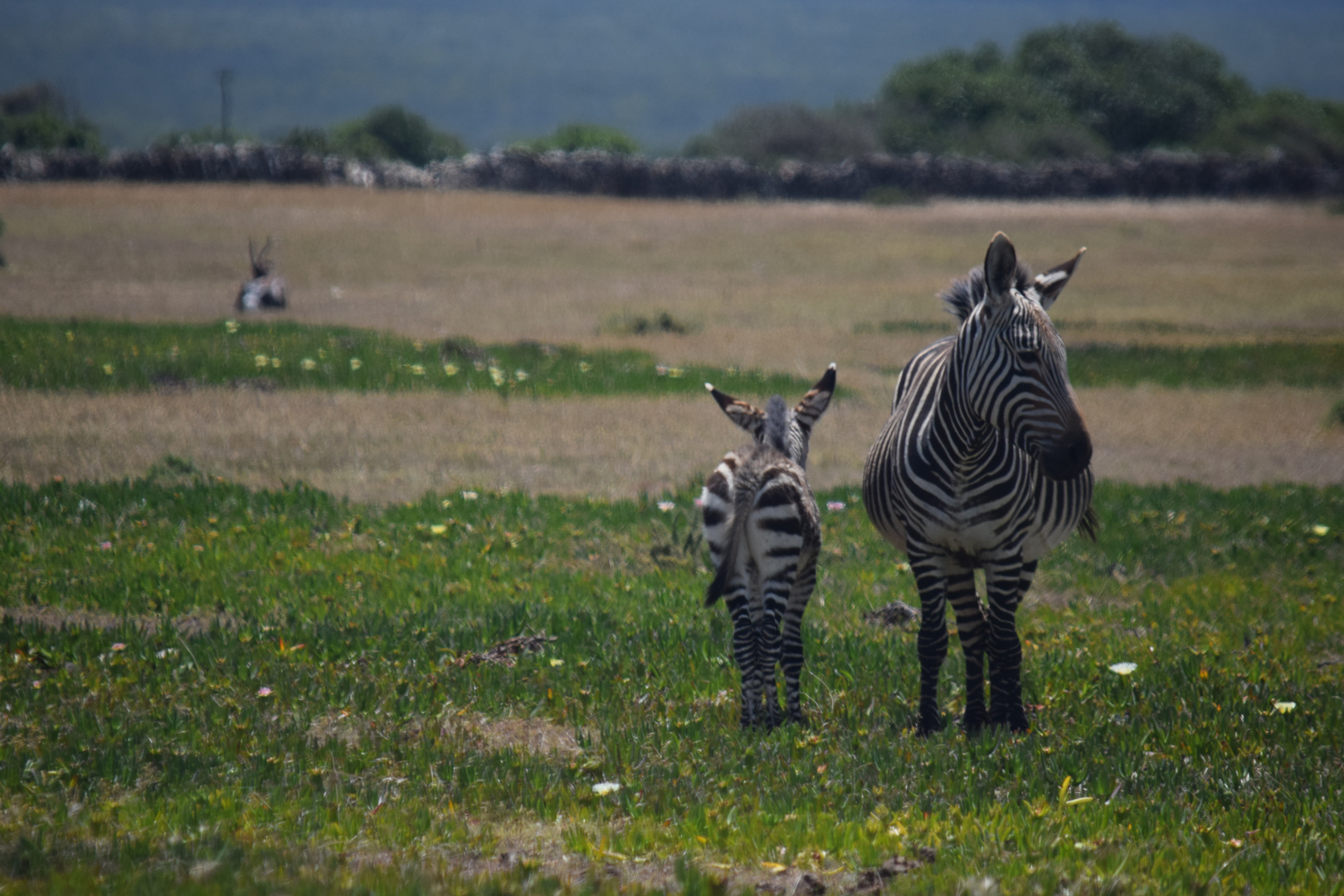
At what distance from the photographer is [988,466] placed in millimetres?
6820

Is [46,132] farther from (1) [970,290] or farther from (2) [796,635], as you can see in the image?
(2) [796,635]

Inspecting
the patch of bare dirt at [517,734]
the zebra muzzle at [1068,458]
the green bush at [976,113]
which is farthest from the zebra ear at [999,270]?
the green bush at [976,113]

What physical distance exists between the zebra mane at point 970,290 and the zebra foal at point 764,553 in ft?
4.38

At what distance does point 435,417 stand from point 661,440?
344 centimetres

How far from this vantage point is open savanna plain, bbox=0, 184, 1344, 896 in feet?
Result: 17.3

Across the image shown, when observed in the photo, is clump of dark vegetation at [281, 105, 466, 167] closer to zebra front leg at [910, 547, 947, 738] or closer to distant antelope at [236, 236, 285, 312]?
distant antelope at [236, 236, 285, 312]

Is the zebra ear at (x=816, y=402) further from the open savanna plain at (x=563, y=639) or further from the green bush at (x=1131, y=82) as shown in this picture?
the green bush at (x=1131, y=82)

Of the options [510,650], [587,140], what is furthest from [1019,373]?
[587,140]

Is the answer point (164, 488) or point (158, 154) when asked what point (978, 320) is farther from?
point (158, 154)

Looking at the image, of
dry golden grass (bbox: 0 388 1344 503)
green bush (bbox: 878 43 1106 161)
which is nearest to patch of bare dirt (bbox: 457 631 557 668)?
dry golden grass (bbox: 0 388 1344 503)

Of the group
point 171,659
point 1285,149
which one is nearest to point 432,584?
point 171,659

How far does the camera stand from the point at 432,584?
32.0 ft

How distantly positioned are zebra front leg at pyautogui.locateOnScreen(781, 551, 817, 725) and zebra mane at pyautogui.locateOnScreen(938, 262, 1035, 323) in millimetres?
1811

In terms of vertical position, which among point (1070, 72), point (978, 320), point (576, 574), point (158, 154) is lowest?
point (576, 574)
